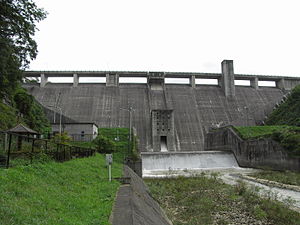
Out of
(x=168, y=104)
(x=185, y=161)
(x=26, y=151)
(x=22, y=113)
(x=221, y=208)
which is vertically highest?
(x=168, y=104)

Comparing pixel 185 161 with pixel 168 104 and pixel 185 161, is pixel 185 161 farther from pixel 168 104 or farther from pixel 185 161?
pixel 168 104

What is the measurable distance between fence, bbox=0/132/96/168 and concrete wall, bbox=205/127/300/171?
652 inches

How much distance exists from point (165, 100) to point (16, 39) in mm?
29051

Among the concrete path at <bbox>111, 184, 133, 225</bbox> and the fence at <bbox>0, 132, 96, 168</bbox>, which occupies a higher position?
the fence at <bbox>0, 132, 96, 168</bbox>

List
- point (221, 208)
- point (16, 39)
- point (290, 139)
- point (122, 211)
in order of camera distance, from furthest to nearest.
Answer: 1. point (290, 139)
2. point (16, 39)
3. point (221, 208)
4. point (122, 211)

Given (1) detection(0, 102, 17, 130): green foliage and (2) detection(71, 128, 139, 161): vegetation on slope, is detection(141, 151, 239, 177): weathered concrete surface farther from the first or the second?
(1) detection(0, 102, 17, 130): green foliage

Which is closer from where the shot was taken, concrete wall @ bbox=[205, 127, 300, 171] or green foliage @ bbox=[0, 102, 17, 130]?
green foliage @ bbox=[0, 102, 17, 130]

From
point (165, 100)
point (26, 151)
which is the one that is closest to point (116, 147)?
point (26, 151)

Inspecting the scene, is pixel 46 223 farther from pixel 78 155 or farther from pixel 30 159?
pixel 78 155

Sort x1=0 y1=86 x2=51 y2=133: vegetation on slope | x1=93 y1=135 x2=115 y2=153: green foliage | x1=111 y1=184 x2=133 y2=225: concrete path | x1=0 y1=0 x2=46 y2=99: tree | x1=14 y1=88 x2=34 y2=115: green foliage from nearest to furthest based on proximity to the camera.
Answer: x1=111 y1=184 x2=133 y2=225: concrete path → x1=0 y1=0 x2=46 y2=99: tree → x1=0 y1=86 x2=51 y2=133: vegetation on slope → x1=93 y1=135 x2=115 y2=153: green foliage → x1=14 y1=88 x2=34 y2=115: green foliage

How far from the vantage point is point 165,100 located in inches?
1681

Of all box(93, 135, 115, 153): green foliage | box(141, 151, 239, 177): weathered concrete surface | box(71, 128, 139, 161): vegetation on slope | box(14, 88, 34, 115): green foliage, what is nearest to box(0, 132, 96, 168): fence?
box(71, 128, 139, 161): vegetation on slope

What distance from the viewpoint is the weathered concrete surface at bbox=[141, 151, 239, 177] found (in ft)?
82.5

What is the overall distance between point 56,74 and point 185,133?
24.8 metres
